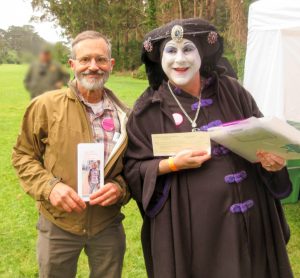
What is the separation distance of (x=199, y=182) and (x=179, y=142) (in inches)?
9.4

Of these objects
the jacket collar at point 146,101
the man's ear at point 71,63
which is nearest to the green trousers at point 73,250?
the jacket collar at point 146,101

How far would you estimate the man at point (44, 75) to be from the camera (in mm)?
2107

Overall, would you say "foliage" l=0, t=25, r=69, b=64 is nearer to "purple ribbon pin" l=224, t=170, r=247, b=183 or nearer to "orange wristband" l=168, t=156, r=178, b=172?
"orange wristband" l=168, t=156, r=178, b=172

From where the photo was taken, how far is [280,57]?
5.21 meters

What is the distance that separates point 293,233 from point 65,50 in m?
3.31

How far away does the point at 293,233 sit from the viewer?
446cm

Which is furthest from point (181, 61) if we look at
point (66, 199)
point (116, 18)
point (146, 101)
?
point (116, 18)

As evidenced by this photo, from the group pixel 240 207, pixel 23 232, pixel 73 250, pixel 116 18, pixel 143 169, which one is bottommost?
pixel 23 232

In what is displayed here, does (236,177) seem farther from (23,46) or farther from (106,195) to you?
(23,46)

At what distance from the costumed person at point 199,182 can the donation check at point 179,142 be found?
1.6 inches

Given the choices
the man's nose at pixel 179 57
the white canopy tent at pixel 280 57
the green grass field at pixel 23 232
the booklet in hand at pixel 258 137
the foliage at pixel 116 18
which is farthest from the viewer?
the foliage at pixel 116 18

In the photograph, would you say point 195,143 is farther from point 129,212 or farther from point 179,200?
point 129,212

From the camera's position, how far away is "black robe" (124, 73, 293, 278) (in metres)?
2.15

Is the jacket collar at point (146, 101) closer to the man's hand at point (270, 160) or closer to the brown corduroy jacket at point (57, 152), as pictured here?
the brown corduroy jacket at point (57, 152)
